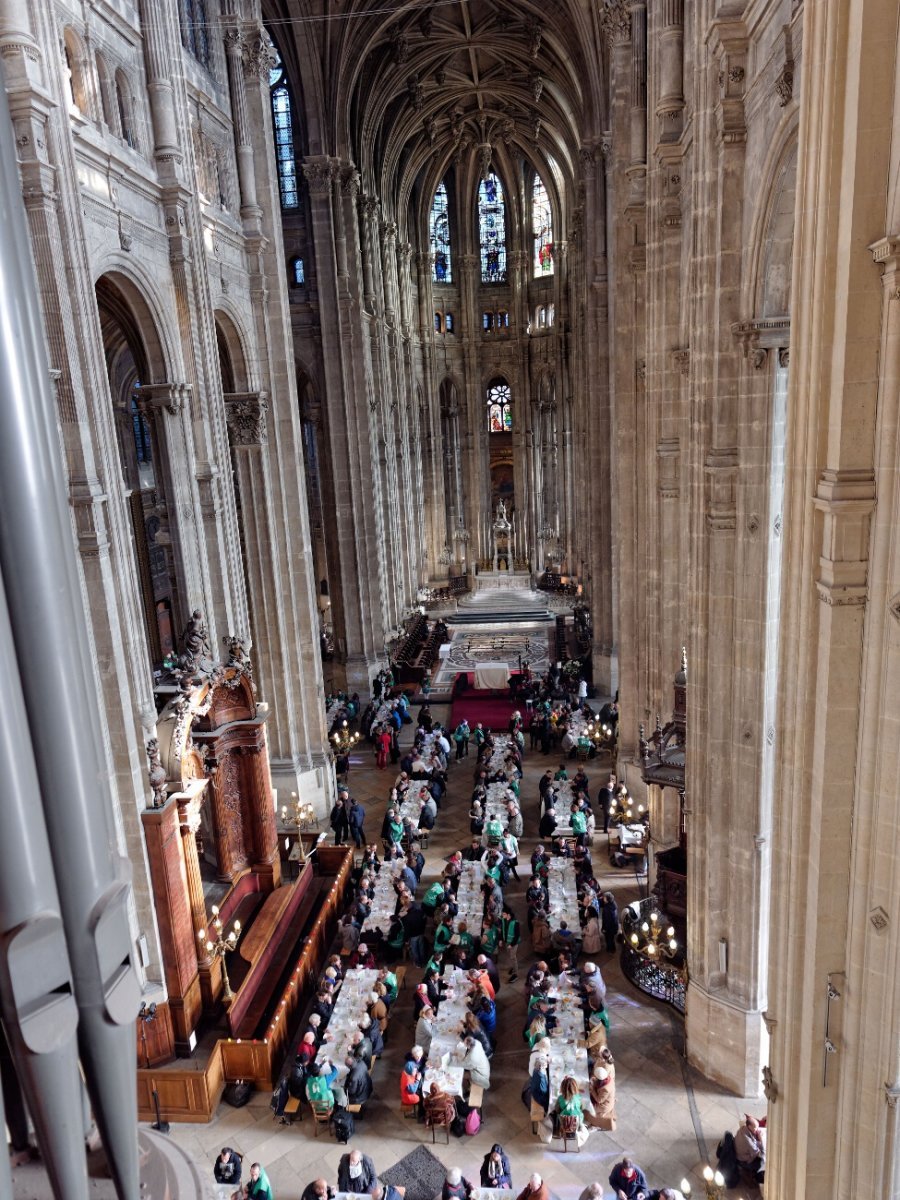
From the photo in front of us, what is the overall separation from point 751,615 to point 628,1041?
608cm

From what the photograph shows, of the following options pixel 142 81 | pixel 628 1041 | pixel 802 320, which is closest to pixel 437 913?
pixel 628 1041

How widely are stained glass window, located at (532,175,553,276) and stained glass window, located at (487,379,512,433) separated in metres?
5.81

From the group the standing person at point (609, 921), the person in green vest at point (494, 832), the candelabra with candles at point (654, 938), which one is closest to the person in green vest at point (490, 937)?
the standing person at point (609, 921)

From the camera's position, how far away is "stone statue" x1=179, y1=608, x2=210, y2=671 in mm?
12484

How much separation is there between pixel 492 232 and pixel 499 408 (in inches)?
340

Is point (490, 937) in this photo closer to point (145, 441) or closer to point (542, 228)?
point (145, 441)

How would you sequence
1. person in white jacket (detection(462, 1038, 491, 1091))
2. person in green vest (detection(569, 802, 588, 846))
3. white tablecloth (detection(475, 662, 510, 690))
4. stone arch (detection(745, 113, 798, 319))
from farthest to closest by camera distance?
white tablecloth (detection(475, 662, 510, 690))
person in green vest (detection(569, 802, 588, 846))
person in white jacket (detection(462, 1038, 491, 1091))
stone arch (detection(745, 113, 798, 319))

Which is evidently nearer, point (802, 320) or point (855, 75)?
point (855, 75)

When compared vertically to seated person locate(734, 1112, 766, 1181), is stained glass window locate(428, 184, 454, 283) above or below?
above

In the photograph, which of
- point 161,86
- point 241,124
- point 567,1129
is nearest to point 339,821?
point 567,1129

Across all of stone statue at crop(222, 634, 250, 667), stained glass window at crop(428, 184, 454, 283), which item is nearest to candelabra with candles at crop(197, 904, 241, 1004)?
stone statue at crop(222, 634, 250, 667)

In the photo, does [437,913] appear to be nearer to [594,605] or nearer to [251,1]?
[594,605]

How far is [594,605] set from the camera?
26.1 metres

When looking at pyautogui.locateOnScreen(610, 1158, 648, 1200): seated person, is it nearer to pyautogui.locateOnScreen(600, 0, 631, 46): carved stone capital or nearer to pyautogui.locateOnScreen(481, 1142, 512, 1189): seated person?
pyautogui.locateOnScreen(481, 1142, 512, 1189): seated person
